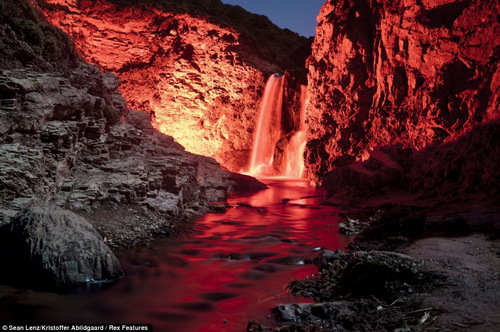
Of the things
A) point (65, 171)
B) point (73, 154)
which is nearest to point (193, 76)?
point (73, 154)

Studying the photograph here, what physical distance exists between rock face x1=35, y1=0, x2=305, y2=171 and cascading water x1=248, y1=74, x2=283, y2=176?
34.1 inches

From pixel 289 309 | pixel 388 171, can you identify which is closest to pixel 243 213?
pixel 388 171

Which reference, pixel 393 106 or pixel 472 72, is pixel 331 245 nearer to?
pixel 472 72

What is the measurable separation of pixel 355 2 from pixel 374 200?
45.2 feet

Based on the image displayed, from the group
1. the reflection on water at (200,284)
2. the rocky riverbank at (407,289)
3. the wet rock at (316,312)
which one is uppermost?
the rocky riverbank at (407,289)

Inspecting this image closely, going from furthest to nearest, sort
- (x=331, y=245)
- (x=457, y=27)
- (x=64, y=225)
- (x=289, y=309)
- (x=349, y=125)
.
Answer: (x=349, y=125) → (x=457, y=27) → (x=331, y=245) → (x=64, y=225) → (x=289, y=309)

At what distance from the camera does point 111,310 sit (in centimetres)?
475

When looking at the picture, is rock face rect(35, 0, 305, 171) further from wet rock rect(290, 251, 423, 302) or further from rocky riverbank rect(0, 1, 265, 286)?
wet rock rect(290, 251, 423, 302)

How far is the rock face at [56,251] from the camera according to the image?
5227 millimetres

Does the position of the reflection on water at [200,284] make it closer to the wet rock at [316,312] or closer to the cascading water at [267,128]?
the wet rock at [316,312]

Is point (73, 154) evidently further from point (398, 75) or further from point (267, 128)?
point (267, 128)

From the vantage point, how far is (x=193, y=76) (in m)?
32.3

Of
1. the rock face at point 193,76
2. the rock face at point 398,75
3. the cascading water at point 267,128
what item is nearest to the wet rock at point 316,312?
the rock face at point 398,75

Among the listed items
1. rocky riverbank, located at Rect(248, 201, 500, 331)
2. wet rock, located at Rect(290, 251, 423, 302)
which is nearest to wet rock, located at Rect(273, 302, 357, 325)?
rocky riverbank, located at Rect(248, 201, 500, 331)
